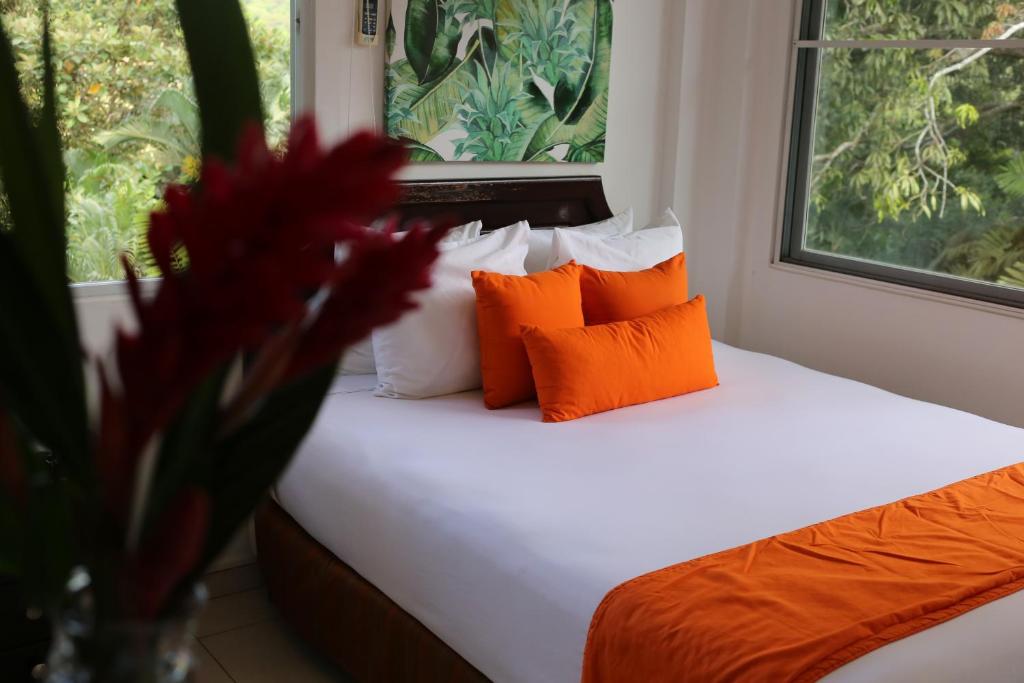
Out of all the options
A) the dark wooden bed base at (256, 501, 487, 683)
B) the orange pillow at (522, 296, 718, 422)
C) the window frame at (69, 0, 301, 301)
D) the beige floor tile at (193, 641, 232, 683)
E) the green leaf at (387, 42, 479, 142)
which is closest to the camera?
the dark wooden bed base at (256, 501, 487, 683)

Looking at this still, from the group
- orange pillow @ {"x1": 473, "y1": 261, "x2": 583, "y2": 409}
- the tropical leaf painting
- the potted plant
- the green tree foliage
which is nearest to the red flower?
the potted plant

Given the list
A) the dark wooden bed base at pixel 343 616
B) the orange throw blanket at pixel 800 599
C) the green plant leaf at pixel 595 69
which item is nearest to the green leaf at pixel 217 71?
the orange throw blanket at pixel 800 599

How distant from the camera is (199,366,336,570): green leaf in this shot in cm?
57

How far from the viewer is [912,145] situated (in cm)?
364

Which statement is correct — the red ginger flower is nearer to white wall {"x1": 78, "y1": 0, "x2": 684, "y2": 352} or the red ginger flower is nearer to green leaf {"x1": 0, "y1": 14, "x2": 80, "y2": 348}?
green leaf {"x1": 0, "y1": 14, "x2": 80, "y2": 348}

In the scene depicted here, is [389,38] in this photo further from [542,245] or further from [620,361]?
[620,361]

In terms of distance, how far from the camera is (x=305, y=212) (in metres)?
0.44

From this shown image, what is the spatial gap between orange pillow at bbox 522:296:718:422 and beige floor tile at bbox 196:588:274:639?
1.00 metres

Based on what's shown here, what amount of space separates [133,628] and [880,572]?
171 cm

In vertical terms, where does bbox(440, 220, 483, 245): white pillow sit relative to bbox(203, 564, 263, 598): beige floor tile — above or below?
above

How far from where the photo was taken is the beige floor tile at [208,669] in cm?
269

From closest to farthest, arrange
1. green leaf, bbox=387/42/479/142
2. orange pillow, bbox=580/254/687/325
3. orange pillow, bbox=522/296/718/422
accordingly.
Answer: orange pillow, bbox=522/296/718/422 < orange pillow, bbox=580/254/687/325 < green leaf, bbox=387/42/479/142

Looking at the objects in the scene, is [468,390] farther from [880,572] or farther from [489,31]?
[880,572]

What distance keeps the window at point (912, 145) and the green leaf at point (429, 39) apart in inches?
50.7
